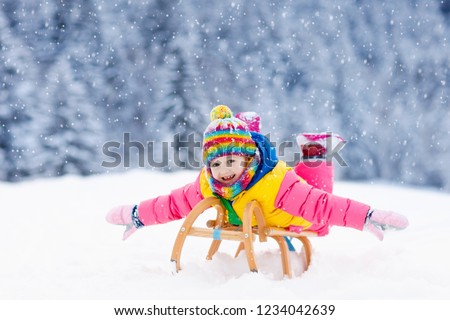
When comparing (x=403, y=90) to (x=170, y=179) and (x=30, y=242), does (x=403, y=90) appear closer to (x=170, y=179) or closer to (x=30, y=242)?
(x=170, y=179)

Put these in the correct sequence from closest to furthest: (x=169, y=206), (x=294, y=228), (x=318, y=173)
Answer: (x=294, y=228), (x=169, y=206), (x=318, y=173)

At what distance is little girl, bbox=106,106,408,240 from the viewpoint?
9.53 ft

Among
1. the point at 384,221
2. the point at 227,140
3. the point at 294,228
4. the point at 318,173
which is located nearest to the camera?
the point at 384,221

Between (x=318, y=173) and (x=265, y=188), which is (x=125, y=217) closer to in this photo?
(x=265, y=188)

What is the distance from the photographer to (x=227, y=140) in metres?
2.92

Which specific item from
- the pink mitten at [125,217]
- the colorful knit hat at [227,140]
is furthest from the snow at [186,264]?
the colorful knit hat at [227,140]

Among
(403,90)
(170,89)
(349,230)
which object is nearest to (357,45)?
(403,90)

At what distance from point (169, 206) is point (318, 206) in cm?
95

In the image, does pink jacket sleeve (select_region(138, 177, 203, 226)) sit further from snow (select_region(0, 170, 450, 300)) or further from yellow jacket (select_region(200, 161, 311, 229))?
snow (select_region(0, 170, 450, 300))

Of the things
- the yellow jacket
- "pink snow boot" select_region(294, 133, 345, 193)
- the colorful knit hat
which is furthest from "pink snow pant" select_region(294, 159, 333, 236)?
the colorful knit hat

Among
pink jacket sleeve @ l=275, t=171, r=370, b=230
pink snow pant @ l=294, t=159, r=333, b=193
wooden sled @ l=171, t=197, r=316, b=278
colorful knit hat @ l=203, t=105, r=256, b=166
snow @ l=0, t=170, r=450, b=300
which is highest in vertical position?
colorful knit hat @ l=203, t=105, r=256, b=166

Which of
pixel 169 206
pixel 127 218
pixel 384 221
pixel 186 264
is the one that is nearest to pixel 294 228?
pixel 384 221

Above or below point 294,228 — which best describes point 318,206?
above

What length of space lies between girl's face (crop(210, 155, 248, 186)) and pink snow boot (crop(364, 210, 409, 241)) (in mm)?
742
